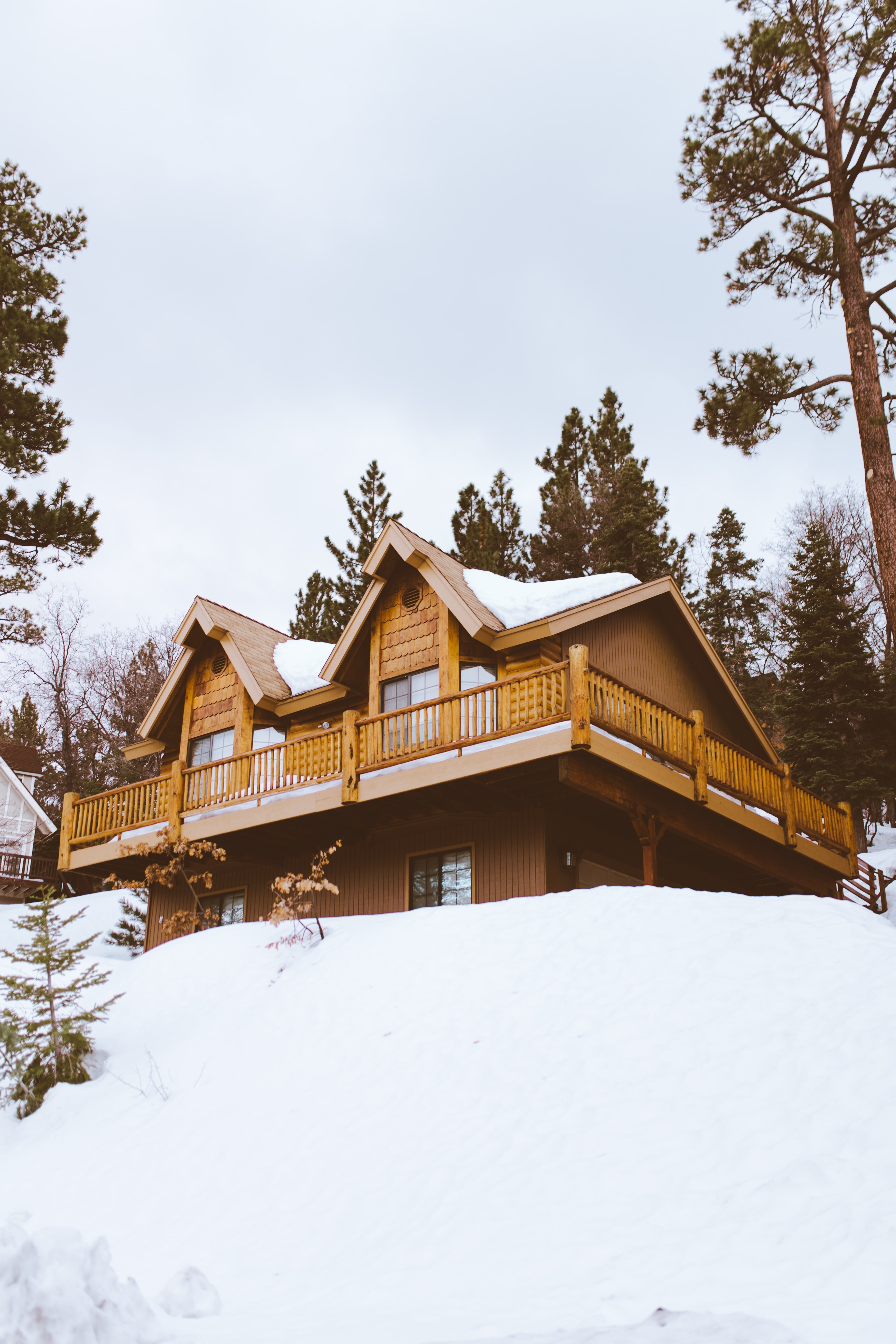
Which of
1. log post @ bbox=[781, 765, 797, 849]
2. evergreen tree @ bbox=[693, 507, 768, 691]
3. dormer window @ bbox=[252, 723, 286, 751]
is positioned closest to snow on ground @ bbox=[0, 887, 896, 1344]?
log post @ bbox=[781, 765, 797, 849]

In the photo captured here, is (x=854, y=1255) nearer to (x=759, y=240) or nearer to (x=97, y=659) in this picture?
(x=759, y=240)

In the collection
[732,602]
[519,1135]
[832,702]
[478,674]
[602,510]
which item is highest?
[602,510]

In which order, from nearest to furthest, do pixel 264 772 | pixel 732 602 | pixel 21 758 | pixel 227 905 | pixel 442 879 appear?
1. pixel 442 879
2. pixel 264 772
3. pixel 227 905
4. pixel 732 602
5. pixel 21 758

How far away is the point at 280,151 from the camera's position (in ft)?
83.5

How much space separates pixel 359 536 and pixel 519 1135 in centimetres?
2853

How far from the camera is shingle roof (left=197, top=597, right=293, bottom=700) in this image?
2003 centimetres

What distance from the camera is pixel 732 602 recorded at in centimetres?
3591

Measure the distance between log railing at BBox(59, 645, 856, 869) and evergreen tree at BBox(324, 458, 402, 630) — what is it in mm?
14985

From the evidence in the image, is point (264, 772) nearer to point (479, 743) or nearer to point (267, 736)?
point (267, 736)

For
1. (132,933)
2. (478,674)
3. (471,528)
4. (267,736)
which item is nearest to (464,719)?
(478,674)

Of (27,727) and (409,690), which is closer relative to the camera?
(409,690)

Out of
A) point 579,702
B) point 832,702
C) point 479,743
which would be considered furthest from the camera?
point 832,702

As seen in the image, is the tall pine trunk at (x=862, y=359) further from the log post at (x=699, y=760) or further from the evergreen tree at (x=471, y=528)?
the evergreen tree at (x=471, y=528)

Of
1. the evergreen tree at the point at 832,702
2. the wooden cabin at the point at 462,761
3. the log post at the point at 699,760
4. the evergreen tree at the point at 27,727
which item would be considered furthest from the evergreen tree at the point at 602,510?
the evergreen tree at the point at 27,727
